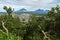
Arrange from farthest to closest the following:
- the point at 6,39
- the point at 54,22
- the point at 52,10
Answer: the point at 52,10, the point at 54,22, the point at 6,39

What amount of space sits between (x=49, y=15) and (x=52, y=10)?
3.90ft

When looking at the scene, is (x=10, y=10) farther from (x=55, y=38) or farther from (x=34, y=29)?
(x=55, y=38)

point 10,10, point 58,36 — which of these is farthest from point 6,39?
point 10,10

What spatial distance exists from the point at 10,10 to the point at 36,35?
18542 millimetres

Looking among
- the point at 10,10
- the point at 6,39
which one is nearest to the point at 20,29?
the point at 10,10

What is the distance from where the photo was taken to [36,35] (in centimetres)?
3241

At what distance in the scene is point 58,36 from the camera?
32094mm

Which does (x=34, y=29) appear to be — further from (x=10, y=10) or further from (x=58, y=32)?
(x=10, y=10)

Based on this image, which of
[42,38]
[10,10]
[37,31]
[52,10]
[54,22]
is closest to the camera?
[42,38]

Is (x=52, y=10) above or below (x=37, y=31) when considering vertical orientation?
above

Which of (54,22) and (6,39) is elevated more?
(6,39)

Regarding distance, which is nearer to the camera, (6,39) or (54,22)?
(6,39)

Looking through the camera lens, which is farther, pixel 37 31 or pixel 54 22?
pixel 54 22

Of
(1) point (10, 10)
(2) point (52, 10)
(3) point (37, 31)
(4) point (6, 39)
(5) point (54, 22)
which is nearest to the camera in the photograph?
(4) point (6, 39)
